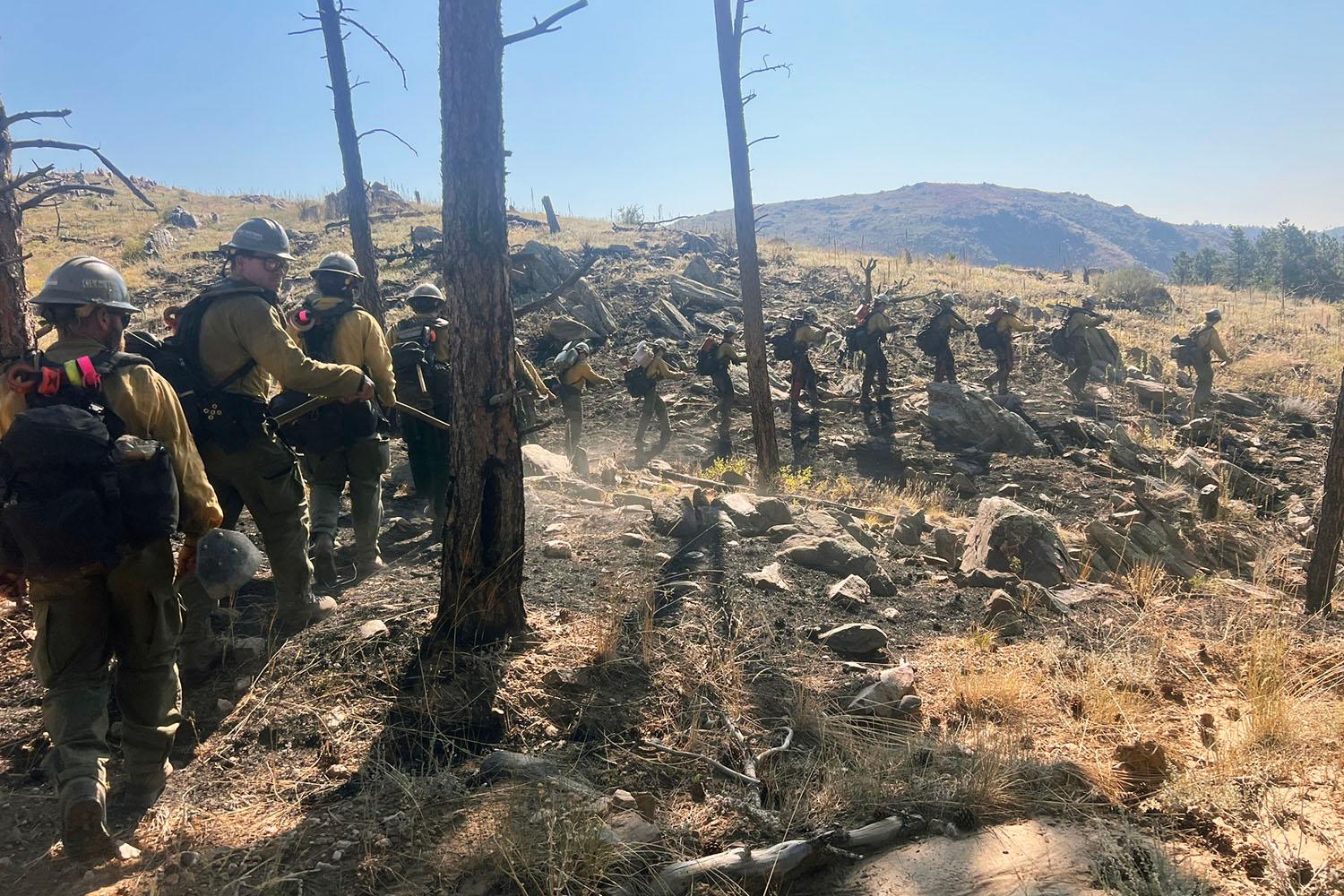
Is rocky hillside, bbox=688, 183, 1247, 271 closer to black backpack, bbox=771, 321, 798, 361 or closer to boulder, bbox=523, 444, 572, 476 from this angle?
black backpack, bbox=771, 321, 798, 361

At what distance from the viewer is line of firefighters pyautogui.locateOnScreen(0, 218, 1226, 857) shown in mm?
2404

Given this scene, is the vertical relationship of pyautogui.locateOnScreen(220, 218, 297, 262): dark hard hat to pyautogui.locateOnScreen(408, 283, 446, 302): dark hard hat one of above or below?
above

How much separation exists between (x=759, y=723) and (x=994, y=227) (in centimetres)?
10178

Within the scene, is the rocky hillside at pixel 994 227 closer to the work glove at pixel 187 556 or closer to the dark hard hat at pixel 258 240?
the dark hard hat at pixel 258 240

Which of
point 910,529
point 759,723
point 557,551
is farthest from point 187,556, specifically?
point 910,529

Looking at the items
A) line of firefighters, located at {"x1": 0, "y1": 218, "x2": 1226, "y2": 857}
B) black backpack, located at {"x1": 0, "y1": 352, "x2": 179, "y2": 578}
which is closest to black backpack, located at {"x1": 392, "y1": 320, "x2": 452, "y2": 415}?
line of firefighters, located at {"x1": 0, "y1": 218, "x2": 1226, "y2": 857}

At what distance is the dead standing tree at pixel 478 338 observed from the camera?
350 centimetres

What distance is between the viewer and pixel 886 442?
38.9 feet

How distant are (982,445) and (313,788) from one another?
35.6 feet

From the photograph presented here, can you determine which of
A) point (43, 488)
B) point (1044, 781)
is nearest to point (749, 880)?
point (1044, 781)

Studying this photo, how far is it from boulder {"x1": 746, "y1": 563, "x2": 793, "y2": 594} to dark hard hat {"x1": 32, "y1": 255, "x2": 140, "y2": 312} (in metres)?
3.80

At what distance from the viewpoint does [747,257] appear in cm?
968

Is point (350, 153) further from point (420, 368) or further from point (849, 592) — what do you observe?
point (849, 592)

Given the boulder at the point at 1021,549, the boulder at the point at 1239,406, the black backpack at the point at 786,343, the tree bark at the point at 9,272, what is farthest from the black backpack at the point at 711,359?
the boulder at the point at 1239,406
